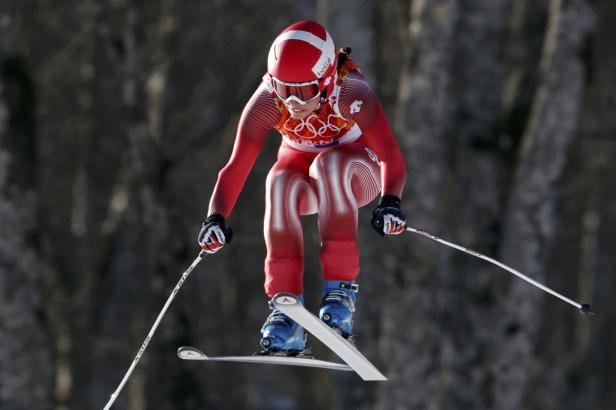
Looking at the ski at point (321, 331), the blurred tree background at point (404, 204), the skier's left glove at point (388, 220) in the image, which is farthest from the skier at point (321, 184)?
the blurred tree background at point (404, 204)

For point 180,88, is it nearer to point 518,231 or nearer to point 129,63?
point 129,63

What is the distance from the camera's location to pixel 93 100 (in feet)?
73.3

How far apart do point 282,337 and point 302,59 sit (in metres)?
1.55

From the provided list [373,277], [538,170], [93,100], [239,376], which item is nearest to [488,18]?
[538,170]

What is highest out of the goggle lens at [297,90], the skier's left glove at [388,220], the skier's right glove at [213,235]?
the goggle lens at [297,90]

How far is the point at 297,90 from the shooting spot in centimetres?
697

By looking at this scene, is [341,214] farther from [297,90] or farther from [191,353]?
[191,353]

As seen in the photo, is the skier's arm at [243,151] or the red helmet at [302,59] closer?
the red helmet at [302,59]

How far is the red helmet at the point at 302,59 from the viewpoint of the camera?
6.87 metres

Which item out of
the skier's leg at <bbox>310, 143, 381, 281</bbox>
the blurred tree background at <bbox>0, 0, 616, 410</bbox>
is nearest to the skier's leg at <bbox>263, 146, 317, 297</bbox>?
the skier's leg at <bbox>310, 143, 381, 281</bbox>

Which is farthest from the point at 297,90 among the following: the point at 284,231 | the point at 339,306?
the point at 339,306

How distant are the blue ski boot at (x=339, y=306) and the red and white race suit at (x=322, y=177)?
5 centimetres

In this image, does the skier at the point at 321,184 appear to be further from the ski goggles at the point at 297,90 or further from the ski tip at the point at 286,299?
the ski tip at the point at 286,299

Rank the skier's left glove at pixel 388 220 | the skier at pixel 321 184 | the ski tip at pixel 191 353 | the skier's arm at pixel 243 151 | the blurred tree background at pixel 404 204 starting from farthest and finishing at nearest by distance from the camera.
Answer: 1. the blurred tree background at pixel 404 204
2. the ski tip at pixel 191 353
3. the skier's arm at pixel 243 151
4. the skier at pixel 321 184
5. the skier's left glove at pixel 388 220
